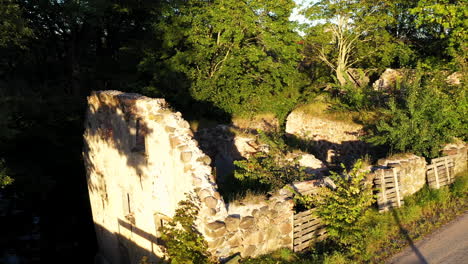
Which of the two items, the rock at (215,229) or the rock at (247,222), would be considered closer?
the rock at (215,229)

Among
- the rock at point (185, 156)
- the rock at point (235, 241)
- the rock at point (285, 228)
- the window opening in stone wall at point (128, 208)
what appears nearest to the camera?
the rock at point (235, 241)

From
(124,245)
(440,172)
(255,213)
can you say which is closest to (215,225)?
(255,213)

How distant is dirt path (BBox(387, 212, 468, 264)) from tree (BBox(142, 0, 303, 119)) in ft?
44.0

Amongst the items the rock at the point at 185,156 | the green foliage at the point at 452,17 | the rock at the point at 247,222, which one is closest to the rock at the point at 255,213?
the rock at the point at 247,222

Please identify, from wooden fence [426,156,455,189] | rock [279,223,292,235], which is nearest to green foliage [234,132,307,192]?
rock [279,223,292,235]

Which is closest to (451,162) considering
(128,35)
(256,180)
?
(256,180)

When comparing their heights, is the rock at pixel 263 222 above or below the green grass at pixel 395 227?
above

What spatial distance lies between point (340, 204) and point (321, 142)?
10335 millimetres

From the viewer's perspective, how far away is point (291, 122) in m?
19.8

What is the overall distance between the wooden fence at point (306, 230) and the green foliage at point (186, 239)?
2.56 meters

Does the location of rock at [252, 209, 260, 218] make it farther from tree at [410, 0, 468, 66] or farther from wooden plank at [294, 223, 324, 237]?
tree at [410, 0, 468, 66]

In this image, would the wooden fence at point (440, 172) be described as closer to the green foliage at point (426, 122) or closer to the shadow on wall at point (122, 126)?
the green foliage at point (426, 122)

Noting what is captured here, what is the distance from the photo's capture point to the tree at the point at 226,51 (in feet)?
59.2

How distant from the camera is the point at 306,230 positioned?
7855 millimetres
